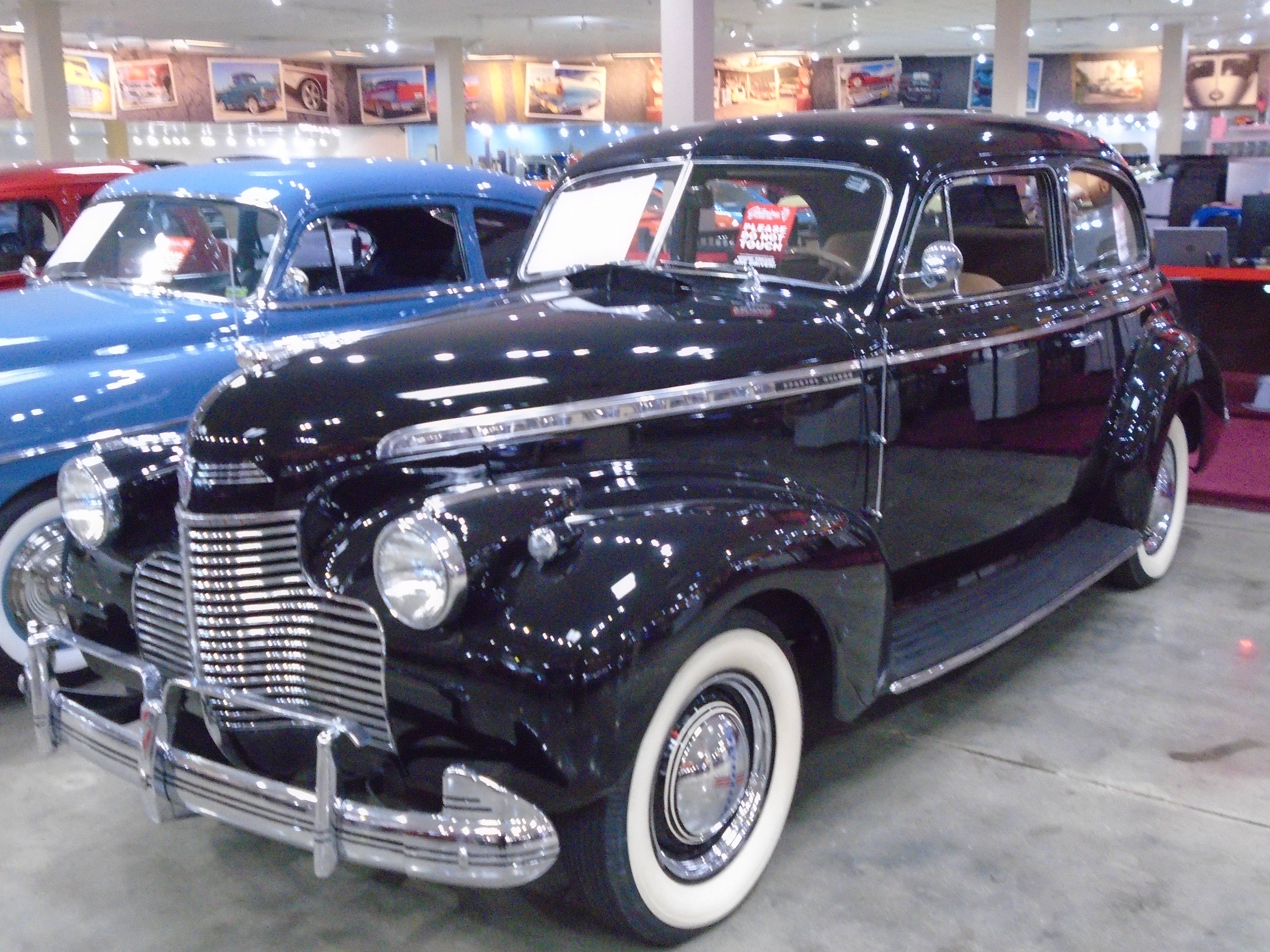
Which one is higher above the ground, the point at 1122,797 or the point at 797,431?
the point at 797,431

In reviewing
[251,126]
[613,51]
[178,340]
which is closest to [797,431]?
[178,340]

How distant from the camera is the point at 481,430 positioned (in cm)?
265

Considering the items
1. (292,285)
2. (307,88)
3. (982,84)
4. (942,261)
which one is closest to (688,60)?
(292,285)

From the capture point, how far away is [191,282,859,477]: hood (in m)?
2.60

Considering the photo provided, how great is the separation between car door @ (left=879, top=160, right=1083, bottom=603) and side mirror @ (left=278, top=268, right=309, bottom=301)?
94.3 inches

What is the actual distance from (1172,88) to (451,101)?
12.5 meters

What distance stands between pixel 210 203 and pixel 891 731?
335 cm

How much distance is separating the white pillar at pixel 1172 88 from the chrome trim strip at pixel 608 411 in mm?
19923

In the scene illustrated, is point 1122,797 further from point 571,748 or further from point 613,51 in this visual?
point 613,51

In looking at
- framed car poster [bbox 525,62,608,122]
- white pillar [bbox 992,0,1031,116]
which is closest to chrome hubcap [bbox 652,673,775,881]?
white pillar [bbox 992,0,1031,116]

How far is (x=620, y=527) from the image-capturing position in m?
2.52

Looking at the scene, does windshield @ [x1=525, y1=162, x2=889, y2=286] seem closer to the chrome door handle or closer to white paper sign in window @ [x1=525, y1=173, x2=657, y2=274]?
white paper sign in window @ [x1=525, y1=173, x2=657, y2=274]

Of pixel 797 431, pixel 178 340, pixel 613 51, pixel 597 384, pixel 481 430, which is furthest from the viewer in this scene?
pixel 613 51

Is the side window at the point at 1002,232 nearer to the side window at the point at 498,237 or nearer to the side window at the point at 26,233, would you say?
the side window at the point at 498,237
